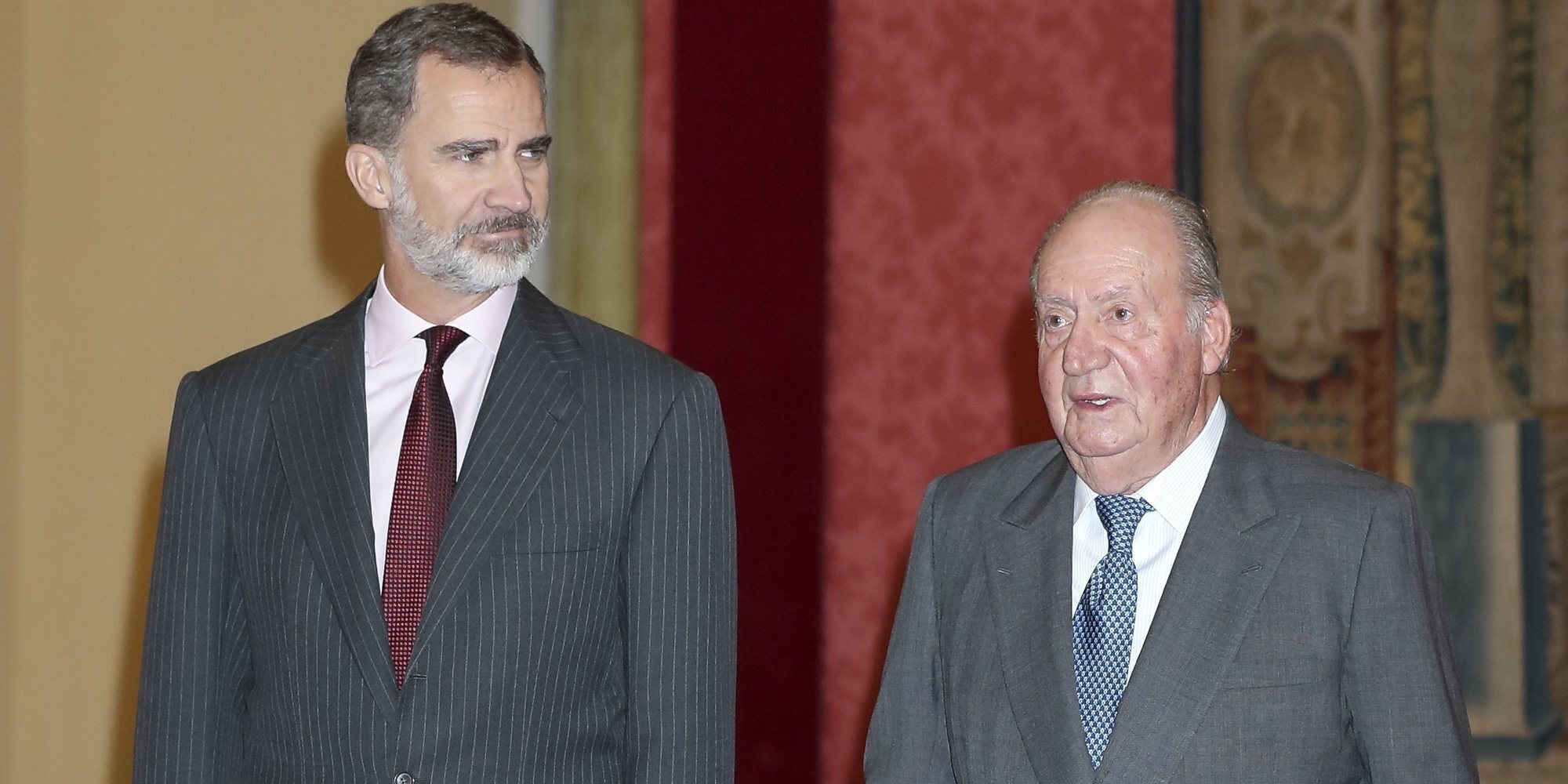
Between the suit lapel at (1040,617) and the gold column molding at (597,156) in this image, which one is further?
the gold column molding at (597,156)

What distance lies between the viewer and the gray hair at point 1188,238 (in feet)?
7.20

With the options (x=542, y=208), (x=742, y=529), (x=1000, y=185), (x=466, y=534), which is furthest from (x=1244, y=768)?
(x=1000, y=185)

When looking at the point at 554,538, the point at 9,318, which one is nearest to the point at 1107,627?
the point at 554,538

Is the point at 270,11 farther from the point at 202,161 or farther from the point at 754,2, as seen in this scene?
the point at 754,2

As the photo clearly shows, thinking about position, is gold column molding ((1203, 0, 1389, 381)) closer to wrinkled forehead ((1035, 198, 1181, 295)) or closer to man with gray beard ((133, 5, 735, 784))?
wrinkled forehead ((1035, 198, 1181, 295))

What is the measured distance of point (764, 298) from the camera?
4246 mm

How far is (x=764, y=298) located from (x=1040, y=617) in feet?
7.09

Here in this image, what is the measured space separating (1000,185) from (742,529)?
1.11m

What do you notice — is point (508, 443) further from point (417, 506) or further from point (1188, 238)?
point (1188, 238)

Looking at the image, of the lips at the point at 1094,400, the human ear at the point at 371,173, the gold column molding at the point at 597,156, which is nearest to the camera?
the lips at the point at 1094,400

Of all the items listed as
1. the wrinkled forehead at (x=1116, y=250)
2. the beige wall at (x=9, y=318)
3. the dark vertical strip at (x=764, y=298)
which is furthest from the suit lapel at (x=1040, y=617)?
the beige wall at (x=9, y=318)

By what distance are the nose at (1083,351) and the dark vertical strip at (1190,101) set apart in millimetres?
2150

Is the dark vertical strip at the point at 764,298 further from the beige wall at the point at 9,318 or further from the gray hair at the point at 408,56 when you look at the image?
the gray hair at the point at 408,56

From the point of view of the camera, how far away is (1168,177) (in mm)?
4289
